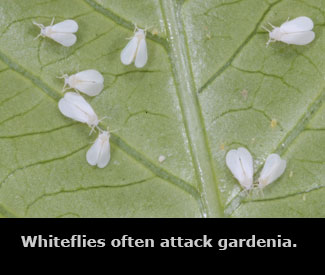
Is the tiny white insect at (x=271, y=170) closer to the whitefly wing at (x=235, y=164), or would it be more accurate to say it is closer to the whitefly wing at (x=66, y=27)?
the whitefly wing at (x=235, y=164)

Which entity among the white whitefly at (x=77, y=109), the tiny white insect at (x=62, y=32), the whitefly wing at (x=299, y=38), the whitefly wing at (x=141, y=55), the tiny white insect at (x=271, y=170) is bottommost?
the tiny white insect at (x=271, y=170)

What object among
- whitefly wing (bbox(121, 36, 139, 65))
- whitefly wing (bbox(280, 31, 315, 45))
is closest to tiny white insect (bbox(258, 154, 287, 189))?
whitefly wing (bbox(280, 31, 315, 45))

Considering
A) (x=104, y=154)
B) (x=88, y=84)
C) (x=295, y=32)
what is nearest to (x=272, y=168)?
(x=295, y=32)

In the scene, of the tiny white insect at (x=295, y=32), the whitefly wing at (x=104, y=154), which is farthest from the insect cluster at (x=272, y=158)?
the whitefly wing at (x=104, y=154)

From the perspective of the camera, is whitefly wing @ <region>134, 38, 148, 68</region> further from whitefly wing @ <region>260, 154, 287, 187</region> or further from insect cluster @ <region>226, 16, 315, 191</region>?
whitefly wing @ <region>260, 154, 287, 187</region>

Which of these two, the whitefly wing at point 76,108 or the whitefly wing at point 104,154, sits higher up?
the whitefly wing at point 76,108

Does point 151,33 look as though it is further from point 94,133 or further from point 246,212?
point 246,212

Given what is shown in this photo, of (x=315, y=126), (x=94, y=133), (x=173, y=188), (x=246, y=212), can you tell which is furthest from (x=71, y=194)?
(x=315, y=126)
